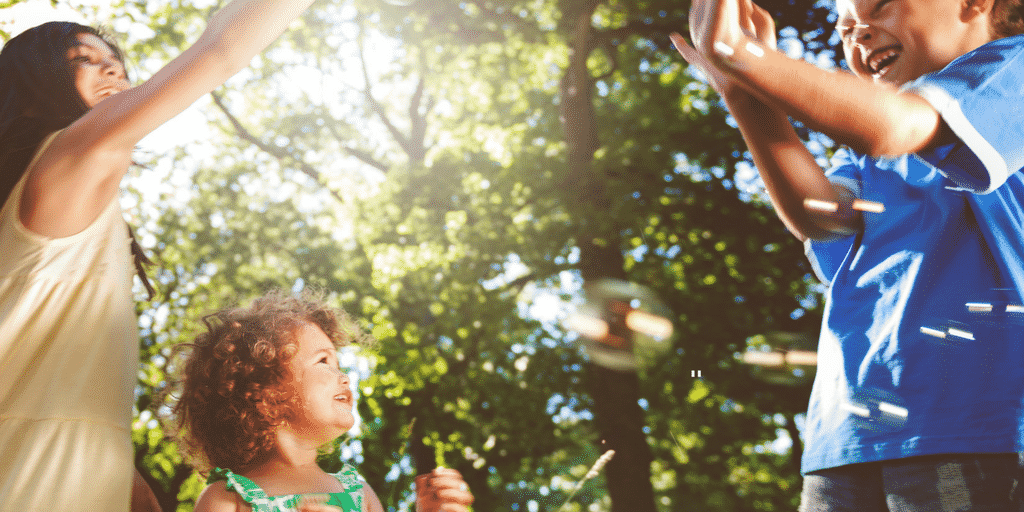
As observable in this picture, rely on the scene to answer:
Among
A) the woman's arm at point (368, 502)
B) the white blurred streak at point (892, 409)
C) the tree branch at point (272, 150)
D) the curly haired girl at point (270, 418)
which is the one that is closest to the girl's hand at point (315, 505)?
the curly haired girl at point (270, 418)

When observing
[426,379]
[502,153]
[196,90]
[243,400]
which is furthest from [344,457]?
[196,90]

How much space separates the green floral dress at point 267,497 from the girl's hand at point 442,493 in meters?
0.21

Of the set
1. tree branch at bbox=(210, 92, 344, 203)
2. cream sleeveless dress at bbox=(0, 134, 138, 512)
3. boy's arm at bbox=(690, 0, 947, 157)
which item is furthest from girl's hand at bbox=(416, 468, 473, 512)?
tree branch at bbox=(210, 92, 344, 203)

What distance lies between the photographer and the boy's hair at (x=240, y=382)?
1.98 metres

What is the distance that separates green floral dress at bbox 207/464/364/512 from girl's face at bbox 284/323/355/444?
0.56 ft

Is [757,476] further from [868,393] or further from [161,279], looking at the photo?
[161,279]

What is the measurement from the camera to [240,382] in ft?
6.77

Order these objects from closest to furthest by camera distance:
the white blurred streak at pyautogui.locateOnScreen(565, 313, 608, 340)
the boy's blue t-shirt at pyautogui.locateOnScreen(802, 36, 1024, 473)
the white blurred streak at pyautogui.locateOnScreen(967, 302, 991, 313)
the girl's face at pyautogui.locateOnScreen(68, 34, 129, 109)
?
the boy's blue t-shirt at pyautogui.locateOnScreen(802, 36, 1024, 473) → the white blurred streak at pyautogui.locateOnScreen(967, 302, 991, 313) → the girl's face at pyautogui.locateOnScreen(68, 34, 129, 109) → the white blurred streak at pyautogui.locateOnScreen(565, 313, 608, 340)

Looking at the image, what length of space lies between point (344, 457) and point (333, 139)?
5.43 meters

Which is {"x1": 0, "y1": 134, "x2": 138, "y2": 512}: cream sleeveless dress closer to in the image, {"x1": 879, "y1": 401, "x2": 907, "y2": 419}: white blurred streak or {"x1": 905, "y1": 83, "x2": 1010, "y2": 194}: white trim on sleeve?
{"x1": 879, "y1": 401, "x2": 907, "y2": 419}: white blurred streak

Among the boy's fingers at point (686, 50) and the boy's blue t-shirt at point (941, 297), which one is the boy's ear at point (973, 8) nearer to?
the boy's blue t-shirt at point (941, 297)

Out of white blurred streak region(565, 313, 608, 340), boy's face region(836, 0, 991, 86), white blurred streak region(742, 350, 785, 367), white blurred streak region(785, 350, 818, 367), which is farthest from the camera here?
white blurred streak region(565, 313, 608, 340)

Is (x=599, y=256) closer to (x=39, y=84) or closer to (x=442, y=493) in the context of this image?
(x=442, y=493)

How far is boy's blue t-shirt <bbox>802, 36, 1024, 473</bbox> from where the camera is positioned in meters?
1.06
